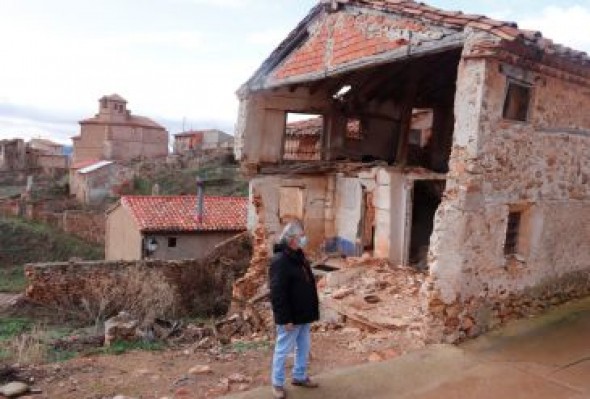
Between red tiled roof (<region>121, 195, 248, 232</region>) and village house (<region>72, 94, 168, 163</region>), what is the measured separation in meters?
31.4

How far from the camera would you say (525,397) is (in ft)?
20.1

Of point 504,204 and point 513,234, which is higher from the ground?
point 504,204

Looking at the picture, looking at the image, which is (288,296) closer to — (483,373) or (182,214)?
(483,373)

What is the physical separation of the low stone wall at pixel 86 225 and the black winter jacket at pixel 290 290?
87.2 ft

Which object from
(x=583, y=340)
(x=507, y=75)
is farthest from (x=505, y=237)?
(x=507, y=75)

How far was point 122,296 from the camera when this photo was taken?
17.8 meters

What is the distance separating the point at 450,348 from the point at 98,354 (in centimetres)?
557

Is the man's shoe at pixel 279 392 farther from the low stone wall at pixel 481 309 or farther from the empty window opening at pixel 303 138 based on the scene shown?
the empty window opening at pixel 303 138

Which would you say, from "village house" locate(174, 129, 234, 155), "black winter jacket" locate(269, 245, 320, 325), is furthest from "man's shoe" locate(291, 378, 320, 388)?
"village house" locate(174, 129, 234, 155)

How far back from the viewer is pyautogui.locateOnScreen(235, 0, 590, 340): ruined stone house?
25.0 ft

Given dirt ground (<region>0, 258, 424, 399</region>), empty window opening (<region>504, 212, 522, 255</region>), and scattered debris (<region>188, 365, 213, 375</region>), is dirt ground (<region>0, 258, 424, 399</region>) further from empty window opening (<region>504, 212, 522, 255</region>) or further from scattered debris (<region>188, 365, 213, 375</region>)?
empty window opening (<region>504, 212, 522, 255</region>)

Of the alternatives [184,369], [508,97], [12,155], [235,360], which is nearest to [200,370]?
[184,369]

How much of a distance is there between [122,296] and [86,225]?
14.9m

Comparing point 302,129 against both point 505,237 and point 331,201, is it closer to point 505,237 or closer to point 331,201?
point 331,201
